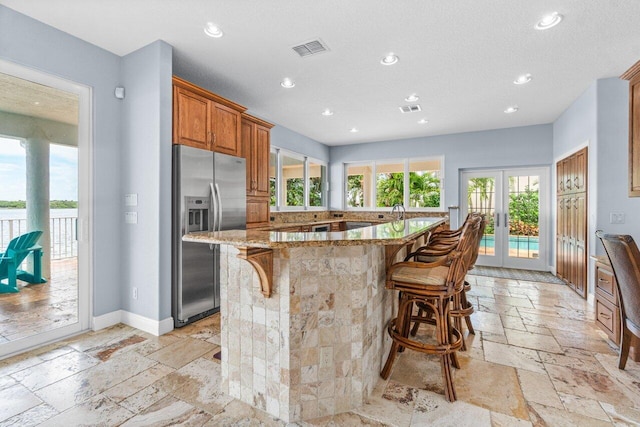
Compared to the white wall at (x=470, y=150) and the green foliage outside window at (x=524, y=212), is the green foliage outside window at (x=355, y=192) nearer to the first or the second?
the white wall at (x=470, y=150)

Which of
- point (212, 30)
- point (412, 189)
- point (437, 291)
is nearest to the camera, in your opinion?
point (437, 291)

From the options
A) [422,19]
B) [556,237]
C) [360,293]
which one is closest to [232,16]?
[422,19]

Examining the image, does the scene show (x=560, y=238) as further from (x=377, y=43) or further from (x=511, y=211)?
(x=377, y=43)

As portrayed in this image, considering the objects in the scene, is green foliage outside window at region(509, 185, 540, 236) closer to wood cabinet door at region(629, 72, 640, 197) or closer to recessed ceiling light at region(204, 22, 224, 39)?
wood cabinet door at region(629, 72, 640, 197)

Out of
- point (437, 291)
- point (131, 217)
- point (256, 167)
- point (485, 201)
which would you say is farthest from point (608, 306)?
point (131, 217)

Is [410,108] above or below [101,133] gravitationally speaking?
above

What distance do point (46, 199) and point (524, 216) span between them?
6.98m

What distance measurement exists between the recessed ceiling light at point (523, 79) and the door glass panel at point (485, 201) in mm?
2665

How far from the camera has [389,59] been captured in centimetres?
299

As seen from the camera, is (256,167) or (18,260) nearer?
(18,260)

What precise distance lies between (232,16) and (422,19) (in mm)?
1503

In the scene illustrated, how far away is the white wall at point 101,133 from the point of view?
8.25 ft

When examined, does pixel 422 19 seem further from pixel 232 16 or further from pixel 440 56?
pixel 232 16

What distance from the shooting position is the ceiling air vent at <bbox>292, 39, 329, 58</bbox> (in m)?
2.70
